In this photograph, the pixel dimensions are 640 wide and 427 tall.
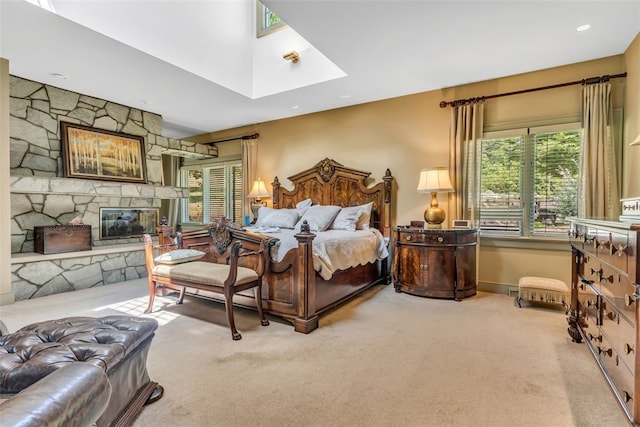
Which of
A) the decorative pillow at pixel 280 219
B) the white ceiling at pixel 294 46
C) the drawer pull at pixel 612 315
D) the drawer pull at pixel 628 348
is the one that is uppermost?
the white ceiling at pixel 294 46

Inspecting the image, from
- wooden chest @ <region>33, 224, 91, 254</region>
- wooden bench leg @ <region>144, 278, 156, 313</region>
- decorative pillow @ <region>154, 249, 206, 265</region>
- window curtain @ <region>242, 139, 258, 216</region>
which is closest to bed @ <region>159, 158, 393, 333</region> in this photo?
decorative pillow @ <region>154, 249, 206, 265</region>

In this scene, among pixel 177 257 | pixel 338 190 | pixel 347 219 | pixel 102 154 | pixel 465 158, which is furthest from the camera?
pixel 338 190

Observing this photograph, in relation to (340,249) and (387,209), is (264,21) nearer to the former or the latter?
(387,209)

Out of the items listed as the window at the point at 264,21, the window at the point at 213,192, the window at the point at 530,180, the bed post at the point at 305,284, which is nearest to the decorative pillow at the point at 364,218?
the window at the point at 530,180

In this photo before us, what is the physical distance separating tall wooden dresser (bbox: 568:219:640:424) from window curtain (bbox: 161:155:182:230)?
23.8 feet

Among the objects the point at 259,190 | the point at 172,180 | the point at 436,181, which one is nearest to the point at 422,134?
the point at 436,181

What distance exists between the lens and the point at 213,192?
7.03m

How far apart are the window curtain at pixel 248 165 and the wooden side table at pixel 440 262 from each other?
3398 millimetres

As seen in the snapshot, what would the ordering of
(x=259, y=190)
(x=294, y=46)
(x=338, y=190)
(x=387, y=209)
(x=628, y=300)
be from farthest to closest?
(x=259, y=190), (x=338, y=190), (x=387, y=209), (x=294, y=46), (x=628, y=300)

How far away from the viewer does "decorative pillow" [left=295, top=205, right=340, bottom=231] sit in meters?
4.23

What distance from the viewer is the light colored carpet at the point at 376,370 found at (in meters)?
1.67

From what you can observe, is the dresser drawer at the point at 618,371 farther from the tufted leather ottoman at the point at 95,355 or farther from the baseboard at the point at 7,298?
the baseboard at the point at 7,298

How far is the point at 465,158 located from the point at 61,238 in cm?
541

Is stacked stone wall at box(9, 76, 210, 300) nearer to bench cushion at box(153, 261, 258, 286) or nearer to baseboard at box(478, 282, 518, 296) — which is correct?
bench cushion at box(153, 261, 258, 286)
